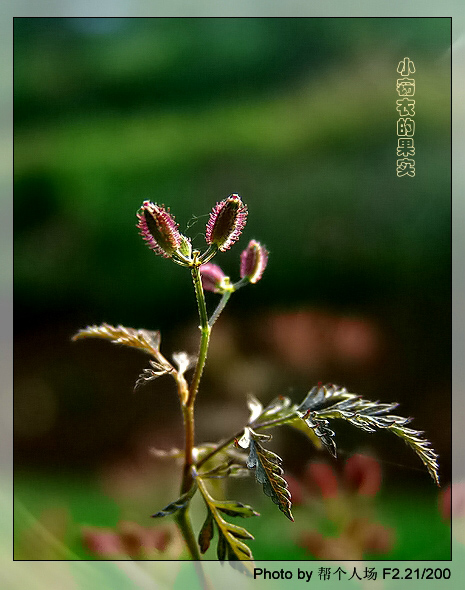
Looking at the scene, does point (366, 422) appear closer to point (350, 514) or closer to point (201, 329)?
point (201, 329)

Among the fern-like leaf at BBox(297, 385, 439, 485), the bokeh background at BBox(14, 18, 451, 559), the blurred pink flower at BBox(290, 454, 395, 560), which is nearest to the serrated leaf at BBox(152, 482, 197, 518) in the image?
the fern-like leaf at BBox(297, 385, 439, 485)

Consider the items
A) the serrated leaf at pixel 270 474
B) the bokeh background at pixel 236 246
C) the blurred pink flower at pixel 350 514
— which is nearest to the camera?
the serrated leaf at pixel 270 474

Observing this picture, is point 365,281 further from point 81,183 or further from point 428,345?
point 81,183

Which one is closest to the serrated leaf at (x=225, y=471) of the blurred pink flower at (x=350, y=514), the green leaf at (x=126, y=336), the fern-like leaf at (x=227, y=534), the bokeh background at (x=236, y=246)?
the fern-like leaf at (x=227, y=534)

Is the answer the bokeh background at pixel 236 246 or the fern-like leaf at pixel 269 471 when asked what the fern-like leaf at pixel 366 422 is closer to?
the fern-like leaf at pixel 269 471

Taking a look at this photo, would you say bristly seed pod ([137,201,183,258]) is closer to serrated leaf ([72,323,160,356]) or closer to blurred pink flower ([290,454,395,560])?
serrated leaf ([72,323,160,356])

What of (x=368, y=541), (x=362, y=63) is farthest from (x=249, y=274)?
(x=362, y=63)
